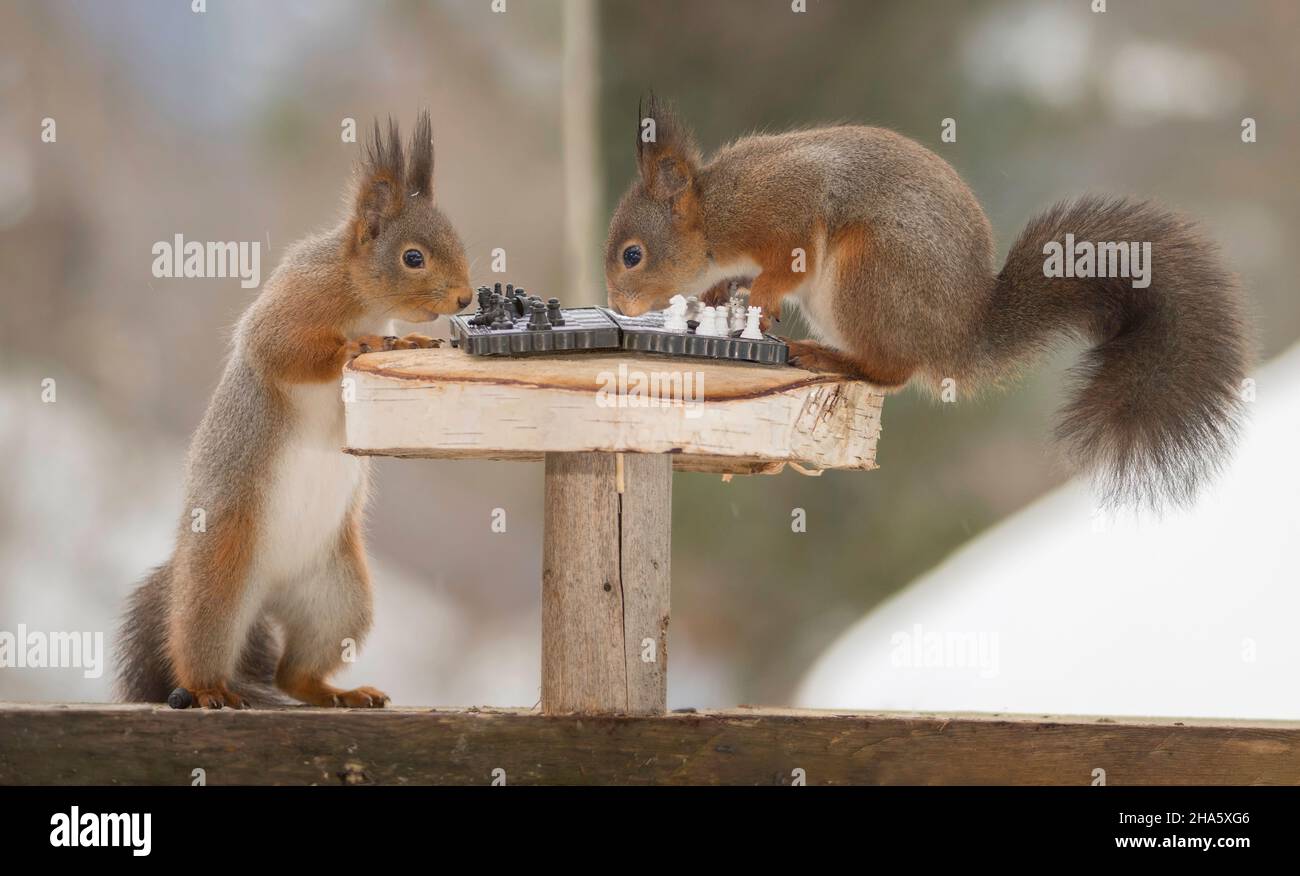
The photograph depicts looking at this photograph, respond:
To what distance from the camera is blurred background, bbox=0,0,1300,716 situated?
4562 mm

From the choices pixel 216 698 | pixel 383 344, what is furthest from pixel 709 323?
pixel 216 698

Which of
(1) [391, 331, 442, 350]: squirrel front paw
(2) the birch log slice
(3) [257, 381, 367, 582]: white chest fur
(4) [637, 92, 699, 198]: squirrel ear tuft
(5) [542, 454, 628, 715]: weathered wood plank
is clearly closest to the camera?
(2) the birch log slice

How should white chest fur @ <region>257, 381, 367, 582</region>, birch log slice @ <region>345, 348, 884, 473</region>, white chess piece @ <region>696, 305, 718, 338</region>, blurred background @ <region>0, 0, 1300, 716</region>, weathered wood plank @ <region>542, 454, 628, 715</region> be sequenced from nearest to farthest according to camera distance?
birch log slice @ <region>345, 348, 884, 473</region> < weathered wood plank @ <region>542, 454, 628, 715</region> < white chess piece @ <region>696, 305, 718, 338</region> < white chest fur @ <region>257, 381, 367, 582</region> < blurred background @ <region>0, 0, 1300, 716</region>

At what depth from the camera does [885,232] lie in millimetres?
2654

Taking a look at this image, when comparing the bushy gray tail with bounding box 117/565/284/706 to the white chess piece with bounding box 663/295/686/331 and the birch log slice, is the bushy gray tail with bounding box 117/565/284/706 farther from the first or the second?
the white chess piece with bounding box 663/295/686/331

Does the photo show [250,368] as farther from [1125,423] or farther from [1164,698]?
[1164,698]

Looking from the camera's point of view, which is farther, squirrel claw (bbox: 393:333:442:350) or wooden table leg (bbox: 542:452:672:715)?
squirrel claw (bbox: 393:333:442:350)

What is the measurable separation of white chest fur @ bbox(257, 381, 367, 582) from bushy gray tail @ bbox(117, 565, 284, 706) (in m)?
0.23

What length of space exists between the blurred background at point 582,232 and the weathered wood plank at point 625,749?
2260 millimetres

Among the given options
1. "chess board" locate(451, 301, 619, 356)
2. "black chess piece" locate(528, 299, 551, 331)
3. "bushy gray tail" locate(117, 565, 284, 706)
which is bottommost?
"bushy gray tail" locate(117, 565, 284, 706)

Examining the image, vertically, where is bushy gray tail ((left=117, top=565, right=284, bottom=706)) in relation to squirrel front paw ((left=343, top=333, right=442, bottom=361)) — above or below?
below

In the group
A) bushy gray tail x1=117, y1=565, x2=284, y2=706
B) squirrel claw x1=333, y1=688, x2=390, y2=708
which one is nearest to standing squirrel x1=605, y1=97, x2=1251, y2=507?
squirrel claw x1=333, y1=688, x2=390, y2=708

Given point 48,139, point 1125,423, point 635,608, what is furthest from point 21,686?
point 1125,423

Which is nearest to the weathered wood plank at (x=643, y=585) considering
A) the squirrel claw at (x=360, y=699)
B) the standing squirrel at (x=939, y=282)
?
the standing squirrel at (x=939, y=282)
